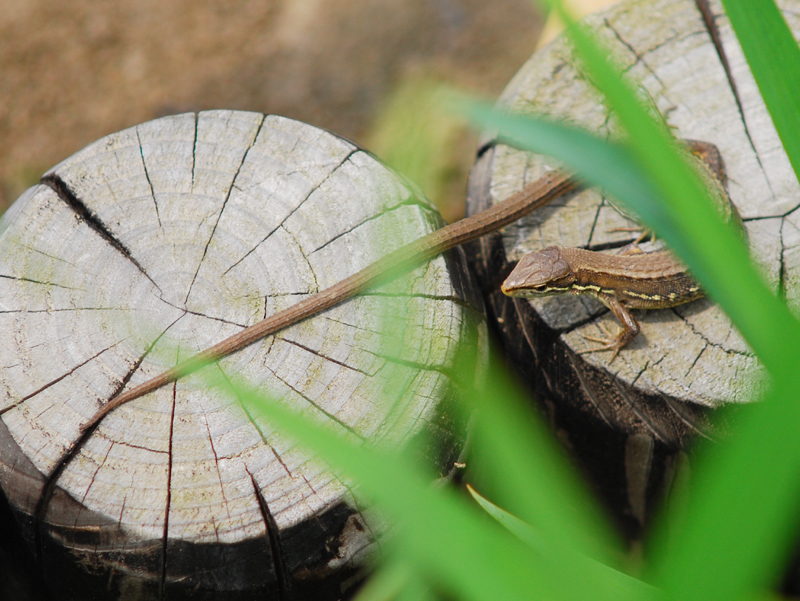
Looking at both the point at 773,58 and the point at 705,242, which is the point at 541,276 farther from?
→ the point at 705,242

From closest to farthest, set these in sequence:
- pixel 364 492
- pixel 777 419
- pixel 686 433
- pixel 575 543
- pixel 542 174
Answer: pixel 777 419
pixel 575 543
pixel 364 492
pixel 686 433
pixel 542 174

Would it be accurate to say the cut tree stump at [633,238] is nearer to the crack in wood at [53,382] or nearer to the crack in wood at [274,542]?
the crack in wood at [274,542]

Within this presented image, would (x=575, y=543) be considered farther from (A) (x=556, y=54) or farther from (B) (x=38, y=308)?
(A) (x=556, y=54)

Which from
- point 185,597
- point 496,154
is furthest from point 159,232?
point 496,154

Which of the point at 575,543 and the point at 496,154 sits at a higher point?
the point at 496,154

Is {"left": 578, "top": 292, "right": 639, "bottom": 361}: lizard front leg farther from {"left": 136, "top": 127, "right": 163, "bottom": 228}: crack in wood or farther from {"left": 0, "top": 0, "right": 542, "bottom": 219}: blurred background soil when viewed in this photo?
{"left": 0, "top": 0, "right": 542, "bottom": 219}: blurred background soil

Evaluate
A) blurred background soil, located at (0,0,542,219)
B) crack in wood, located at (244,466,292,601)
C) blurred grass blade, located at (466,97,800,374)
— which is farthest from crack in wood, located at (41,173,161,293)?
blurred background soil, located at (0,0,542,219)
